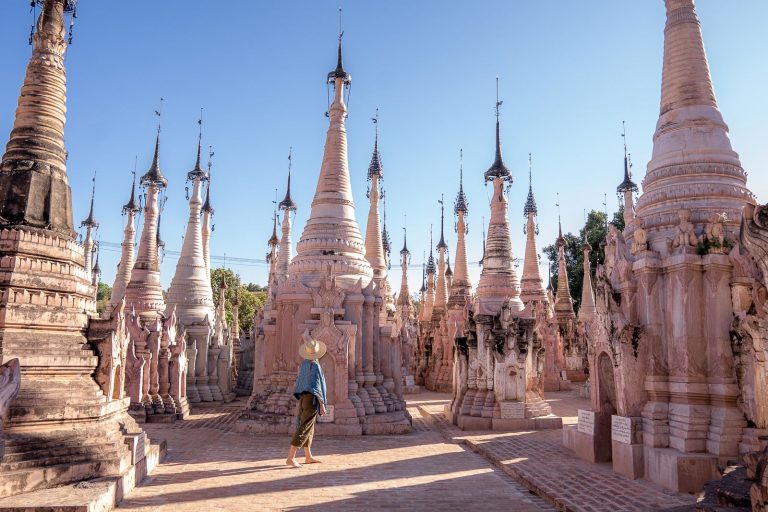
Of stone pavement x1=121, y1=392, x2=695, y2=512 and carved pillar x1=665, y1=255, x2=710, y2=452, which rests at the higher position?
carved pillar x1=665, y1=255, x2=710, y2=452

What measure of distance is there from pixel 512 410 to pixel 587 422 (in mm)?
5573

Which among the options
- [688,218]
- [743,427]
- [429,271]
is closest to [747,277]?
[688,218]

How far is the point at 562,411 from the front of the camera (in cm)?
2141

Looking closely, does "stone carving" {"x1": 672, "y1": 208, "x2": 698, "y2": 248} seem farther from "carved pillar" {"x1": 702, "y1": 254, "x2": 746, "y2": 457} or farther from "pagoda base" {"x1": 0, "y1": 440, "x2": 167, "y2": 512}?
"pagoda base" {"x1": 0, "y1": 440, "x2": 167, "y2": 512}

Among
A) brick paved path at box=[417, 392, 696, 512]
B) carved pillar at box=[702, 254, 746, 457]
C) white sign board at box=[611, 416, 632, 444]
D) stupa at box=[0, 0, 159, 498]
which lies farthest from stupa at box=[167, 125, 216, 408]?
carved pillar at box=[702, 254, 746, 457]

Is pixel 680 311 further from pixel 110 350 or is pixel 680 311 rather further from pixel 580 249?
pixel 580 249

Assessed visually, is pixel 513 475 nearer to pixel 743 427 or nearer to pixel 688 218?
pixel 743 427

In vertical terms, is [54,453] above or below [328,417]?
above

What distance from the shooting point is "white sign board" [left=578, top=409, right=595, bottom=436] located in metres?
10.9

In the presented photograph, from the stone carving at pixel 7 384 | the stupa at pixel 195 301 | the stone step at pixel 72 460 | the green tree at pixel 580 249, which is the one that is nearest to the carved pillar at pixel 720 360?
the stone step at pixel 72 460

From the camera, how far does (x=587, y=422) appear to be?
11109mm

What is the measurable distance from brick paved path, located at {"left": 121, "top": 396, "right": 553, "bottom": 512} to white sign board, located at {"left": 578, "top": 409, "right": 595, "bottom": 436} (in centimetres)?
190

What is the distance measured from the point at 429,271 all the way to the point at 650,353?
127 feet

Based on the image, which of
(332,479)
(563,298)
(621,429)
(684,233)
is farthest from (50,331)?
(563,298)
